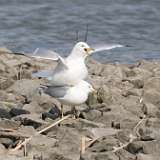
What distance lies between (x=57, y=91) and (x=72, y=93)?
176 millimetres

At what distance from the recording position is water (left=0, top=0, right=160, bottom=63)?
498 inches

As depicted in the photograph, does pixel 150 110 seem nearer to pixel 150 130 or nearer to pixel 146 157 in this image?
pixel 150 130

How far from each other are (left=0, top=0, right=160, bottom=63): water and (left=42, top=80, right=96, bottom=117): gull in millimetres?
3801

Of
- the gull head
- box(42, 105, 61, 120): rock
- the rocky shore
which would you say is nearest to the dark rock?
the rocky shore

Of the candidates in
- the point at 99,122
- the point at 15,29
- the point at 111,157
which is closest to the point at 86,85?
the point at 99,122

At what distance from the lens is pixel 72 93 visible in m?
7.81

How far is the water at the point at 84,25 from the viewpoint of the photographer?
12.6 metres

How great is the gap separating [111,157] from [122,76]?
12.1 feet

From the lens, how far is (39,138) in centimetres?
682

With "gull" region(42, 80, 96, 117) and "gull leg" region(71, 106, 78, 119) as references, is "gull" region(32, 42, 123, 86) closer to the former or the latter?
"gull" region(42, 80, 96, 117)

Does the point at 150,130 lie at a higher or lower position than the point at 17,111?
higher

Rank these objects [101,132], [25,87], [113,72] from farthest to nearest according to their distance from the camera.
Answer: [113,72] → [25,87] → [101,132]

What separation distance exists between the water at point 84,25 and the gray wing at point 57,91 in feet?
12.4

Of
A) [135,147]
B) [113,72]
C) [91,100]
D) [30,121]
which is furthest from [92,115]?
[113,72]
